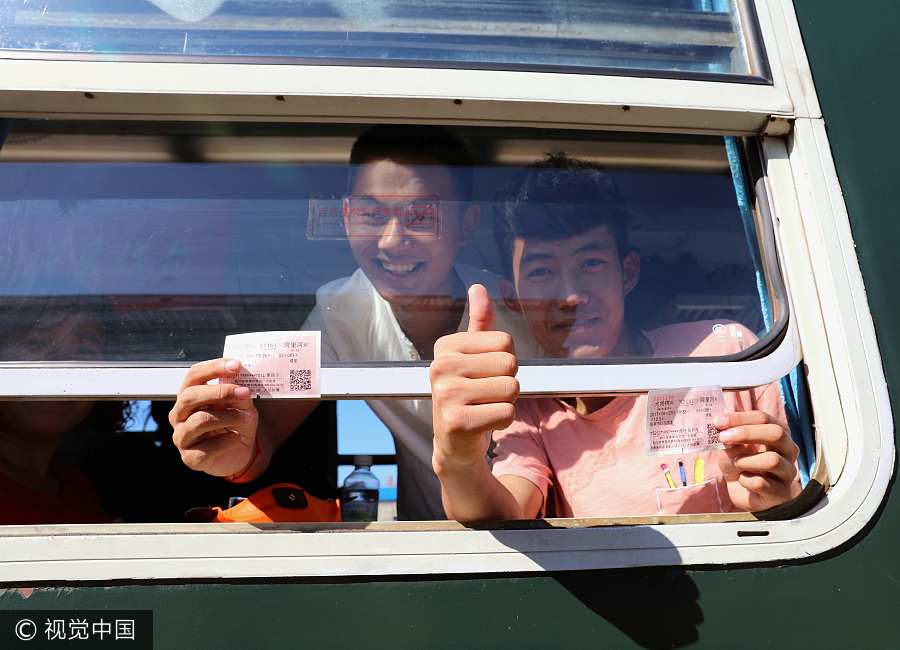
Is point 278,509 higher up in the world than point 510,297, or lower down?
lower down

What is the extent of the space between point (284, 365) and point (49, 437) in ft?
3.14

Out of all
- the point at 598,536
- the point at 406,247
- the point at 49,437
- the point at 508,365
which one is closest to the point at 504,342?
the point at 508,365

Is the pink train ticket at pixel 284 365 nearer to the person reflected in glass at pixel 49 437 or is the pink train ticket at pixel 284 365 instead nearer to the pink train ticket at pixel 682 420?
the person reflected in glass at pixel 49 437

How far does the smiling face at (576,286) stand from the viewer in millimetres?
1348

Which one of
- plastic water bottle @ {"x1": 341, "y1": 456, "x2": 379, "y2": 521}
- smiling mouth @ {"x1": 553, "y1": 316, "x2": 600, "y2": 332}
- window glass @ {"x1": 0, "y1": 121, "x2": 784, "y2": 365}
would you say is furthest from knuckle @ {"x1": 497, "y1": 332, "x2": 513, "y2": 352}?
plastic water bottle @ {"x1": 341, "y1": 456, "x2": 379, "y2": 521}

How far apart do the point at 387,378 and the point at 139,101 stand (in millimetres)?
625

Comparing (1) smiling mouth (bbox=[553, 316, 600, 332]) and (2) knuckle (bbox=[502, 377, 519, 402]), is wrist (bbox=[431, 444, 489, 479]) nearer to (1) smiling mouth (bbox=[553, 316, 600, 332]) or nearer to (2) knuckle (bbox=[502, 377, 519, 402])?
(2) knuckle (bbox=[502, 377, 519, 402])

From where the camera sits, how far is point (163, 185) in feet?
4.52

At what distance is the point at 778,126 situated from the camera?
1272 mm

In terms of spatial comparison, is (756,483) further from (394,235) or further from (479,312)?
(394,235)

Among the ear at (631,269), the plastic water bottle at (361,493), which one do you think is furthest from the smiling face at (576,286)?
the plastic water bottle at (361,493)

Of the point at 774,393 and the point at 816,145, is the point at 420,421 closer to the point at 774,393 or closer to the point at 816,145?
the point at 774,393

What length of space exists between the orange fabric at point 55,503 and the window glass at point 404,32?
98 centimetres

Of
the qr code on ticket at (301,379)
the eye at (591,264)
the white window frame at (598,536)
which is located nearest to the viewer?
the white window frame at (598,536)
